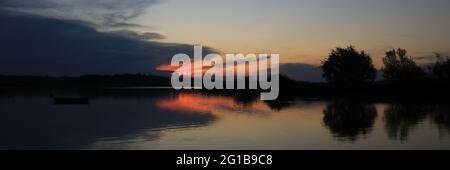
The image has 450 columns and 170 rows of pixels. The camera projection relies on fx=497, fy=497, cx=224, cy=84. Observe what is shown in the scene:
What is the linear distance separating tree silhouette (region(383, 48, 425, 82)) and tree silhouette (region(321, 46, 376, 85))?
3.79 m

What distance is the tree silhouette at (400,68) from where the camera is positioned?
110 m

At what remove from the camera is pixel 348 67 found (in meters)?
118

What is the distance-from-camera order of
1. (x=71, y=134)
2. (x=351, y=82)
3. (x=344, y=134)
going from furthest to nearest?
(x=351, y=82), (x=71, y=134), (x=344, y=134)

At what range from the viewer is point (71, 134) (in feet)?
124

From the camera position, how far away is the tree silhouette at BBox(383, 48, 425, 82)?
361ft

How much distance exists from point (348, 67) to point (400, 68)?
12073 mm

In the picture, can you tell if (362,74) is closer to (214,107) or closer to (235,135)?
(214,107)

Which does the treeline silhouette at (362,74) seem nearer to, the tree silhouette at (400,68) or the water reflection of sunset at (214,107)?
the tree silhouette at (400,68)

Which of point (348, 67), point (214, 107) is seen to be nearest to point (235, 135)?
point (214, 107)
